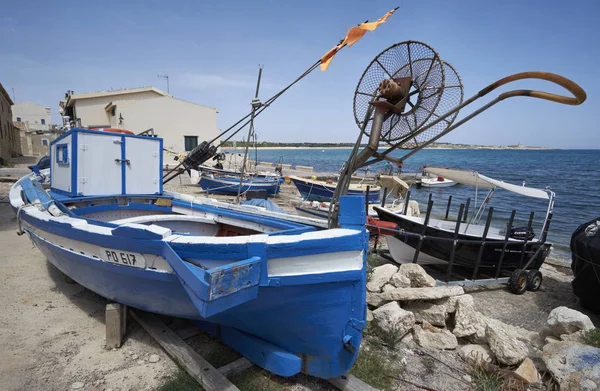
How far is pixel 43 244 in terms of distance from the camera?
4.85m

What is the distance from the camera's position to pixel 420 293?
16.3ft

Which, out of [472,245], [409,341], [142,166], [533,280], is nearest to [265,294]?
[409,341]

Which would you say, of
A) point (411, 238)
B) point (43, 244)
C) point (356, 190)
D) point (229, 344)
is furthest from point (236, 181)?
point (229, 344)

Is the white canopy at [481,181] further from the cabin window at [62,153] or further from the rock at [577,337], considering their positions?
the cabin window at [62,153]

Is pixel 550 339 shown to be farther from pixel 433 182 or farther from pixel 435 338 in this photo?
pixel 433 182

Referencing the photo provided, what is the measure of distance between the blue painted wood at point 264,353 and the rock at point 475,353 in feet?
7.55

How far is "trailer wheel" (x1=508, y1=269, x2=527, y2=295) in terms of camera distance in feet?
24.1

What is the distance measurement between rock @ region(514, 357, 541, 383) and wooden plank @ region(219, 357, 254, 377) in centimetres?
301

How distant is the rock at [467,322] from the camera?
463cm

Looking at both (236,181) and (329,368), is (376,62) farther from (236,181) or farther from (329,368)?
(236,181)

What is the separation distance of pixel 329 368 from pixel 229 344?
4.04ft

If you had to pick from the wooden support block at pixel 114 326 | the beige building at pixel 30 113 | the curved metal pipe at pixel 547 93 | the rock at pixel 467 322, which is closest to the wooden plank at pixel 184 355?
the wooden support block at pixel 114 326

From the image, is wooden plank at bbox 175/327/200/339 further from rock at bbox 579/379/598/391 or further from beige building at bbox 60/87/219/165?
beige building at bbox 60/87/219/165

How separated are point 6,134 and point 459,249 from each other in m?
37.7
